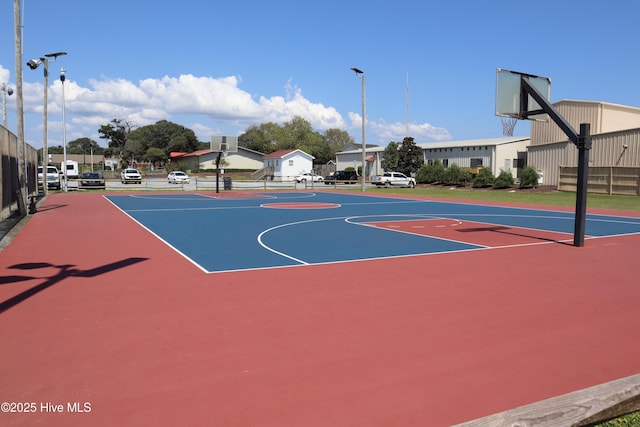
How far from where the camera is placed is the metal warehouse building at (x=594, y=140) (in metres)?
37.7

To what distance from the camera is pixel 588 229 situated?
1708 cm

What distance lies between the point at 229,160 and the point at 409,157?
1330 inches

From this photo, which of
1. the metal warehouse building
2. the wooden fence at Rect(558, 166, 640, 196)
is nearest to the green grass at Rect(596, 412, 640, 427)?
the wooden fence at Rect(558, 166, 640, 196)

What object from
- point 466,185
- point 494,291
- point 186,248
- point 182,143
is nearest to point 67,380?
point 494,291

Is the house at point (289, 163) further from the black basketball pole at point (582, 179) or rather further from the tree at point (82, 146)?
the tree at point (82, 146)

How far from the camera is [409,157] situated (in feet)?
204

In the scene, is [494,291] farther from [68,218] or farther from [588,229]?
[68,218]

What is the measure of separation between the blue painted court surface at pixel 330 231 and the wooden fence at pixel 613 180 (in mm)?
15783

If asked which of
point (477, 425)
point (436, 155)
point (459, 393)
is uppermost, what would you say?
point (436, 155)

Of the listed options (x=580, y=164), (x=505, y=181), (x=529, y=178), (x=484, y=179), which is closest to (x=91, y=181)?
(x=484, y=179)

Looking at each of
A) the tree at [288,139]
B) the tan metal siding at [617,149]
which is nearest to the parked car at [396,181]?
the tan metal siding at [617,149]

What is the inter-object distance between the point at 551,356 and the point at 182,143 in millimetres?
108985

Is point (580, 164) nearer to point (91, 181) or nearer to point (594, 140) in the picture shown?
point (594, 140)

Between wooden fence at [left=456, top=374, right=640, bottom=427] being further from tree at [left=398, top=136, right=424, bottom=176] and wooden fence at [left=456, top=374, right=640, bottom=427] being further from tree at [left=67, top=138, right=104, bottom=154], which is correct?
tree at [left=67, top=138, right=104, bottom=154]
